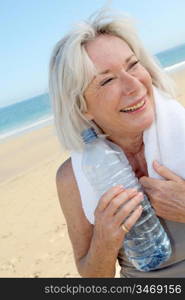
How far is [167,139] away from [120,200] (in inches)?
17.7

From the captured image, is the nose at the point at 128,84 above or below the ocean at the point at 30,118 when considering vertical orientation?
above

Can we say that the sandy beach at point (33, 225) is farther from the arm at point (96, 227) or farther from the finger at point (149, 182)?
the finger at point (149, 182)

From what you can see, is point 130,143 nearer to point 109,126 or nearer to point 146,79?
point 109,126

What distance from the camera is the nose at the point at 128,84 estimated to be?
2.26 meters

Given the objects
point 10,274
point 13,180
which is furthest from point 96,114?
point 13,180

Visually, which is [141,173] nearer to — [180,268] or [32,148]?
[180,268]

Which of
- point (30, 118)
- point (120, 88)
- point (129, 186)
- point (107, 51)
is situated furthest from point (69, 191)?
point (30, 118)

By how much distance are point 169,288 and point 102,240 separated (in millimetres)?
388

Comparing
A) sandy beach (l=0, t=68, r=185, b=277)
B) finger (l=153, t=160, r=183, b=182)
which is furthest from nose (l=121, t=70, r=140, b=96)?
sandy beach (l=0, t=68, r=185, b=277)

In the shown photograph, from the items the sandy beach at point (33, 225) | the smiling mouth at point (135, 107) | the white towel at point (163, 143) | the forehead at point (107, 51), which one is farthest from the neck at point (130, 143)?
the sandy beach at point (33, 225)

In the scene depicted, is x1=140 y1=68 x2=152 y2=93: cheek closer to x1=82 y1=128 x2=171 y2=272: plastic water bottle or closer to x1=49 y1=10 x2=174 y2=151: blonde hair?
x1=49 y1=10 x2=174 y2=151: blonde hair

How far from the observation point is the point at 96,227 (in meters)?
2.23

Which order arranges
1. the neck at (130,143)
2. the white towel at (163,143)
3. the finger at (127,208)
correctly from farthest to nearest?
the neck at (130,143)
the white towel at (163,143)
the finger at (127,208)

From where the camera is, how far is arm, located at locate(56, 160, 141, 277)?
6.86 ft
